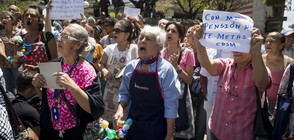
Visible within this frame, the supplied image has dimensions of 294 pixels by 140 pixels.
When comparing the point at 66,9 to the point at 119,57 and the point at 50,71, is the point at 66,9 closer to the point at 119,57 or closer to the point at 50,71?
the point at 119,57

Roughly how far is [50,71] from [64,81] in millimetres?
181

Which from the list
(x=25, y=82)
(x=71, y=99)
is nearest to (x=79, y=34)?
(x=71, y=99)

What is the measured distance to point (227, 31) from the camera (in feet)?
8.37

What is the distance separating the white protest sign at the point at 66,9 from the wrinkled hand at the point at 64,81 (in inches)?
111

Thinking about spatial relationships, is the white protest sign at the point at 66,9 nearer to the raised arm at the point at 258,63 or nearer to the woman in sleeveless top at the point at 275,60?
the woman in sleeveless top at the point at 275,60

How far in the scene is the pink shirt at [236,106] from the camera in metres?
2.62

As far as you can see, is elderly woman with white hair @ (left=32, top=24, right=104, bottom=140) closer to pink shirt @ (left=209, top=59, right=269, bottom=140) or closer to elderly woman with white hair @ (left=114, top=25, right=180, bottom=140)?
elderly woman with white hair @ (left=114, top=25, right=180, bottom=140)

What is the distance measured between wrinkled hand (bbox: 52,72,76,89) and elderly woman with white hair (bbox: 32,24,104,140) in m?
0.09

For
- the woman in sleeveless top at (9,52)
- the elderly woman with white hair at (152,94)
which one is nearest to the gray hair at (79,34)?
the elderly woman with white hair at (152,94)

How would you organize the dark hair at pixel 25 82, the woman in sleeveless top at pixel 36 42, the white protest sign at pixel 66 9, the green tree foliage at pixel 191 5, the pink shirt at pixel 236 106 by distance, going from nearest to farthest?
the pink shirt at pixel 236 106 < the dark hair at pixel 25 82 < the woman in sleeveless top at pixel 36 42 < the white protest sign at pixel 66 9 < the green tree foliage at pixel 191 5

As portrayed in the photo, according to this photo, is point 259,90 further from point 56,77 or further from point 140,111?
point 56,77

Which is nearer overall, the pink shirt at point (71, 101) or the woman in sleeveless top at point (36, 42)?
the pink shirt at point (71, 101)

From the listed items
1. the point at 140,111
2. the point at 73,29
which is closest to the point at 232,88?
the point at 140,111

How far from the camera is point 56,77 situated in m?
2.30
